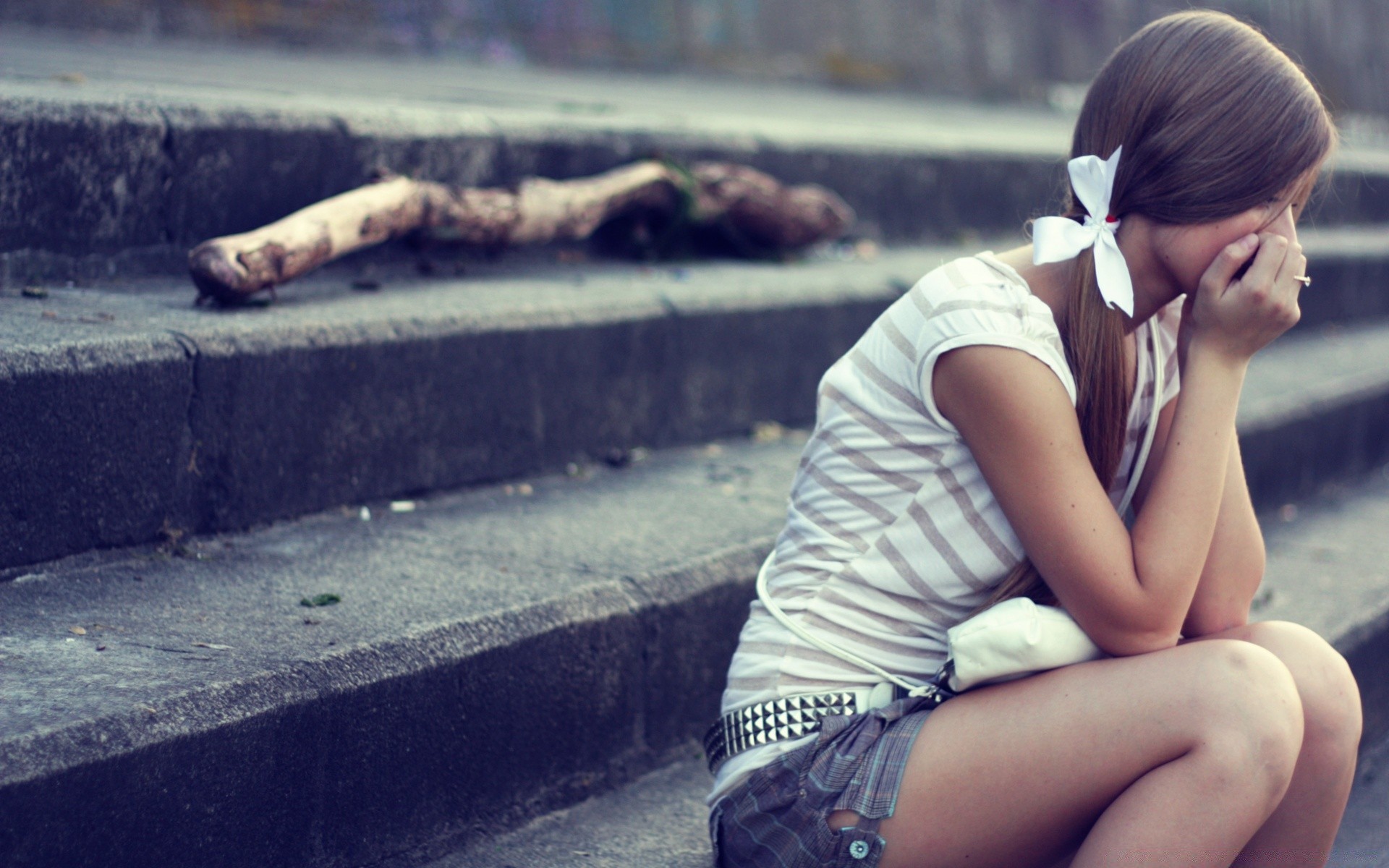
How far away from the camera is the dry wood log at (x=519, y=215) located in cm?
245

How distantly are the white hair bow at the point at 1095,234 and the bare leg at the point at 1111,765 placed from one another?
474mm

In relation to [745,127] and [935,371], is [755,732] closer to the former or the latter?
[935,371]

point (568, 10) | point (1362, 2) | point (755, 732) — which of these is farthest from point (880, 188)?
point (1362, 2)

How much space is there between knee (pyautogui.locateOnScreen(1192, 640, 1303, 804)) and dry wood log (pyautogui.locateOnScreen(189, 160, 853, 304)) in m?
1.80

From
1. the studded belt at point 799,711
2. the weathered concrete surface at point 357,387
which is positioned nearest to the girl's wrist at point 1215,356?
the studded belt at point 799,711

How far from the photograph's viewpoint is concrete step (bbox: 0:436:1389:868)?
1.50 meters

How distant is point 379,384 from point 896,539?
114cm

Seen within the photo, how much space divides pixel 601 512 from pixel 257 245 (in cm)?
84

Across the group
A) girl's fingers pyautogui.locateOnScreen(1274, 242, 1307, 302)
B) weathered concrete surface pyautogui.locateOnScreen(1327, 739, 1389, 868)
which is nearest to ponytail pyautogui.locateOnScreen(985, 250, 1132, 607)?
girl's fingers pyautogui.locateOnScreen(1274, 242, 1307, 302)

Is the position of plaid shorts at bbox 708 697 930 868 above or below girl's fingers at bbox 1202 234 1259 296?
below

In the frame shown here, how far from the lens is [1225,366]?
1748mm

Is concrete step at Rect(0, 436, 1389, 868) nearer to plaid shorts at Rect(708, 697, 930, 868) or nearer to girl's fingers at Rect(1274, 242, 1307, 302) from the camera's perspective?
plaid shorts at Rect(708, 697, 930, 868)

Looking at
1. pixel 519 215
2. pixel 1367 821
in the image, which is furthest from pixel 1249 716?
pixel 519 215

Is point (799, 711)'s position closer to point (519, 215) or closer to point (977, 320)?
point (977, 320)
